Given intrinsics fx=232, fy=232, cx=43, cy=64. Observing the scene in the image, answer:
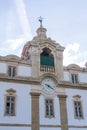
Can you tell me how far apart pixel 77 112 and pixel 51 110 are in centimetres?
315

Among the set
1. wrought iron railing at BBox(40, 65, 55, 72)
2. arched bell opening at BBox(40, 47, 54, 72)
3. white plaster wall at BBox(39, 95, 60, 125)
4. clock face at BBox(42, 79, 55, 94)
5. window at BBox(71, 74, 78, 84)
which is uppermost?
arched bell opening at BBox(40, 47, 54, 72)

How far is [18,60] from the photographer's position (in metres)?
25.3

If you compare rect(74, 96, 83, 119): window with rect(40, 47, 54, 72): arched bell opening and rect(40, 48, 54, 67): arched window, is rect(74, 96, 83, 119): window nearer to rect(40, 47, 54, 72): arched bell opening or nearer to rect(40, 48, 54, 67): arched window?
rect(40, 47, 54, 72): arched bell opening

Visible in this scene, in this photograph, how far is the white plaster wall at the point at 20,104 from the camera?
73.6ft

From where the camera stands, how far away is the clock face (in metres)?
25.2

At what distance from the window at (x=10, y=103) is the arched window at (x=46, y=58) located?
17.5 ft

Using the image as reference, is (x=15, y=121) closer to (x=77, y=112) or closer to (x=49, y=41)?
(x=77, y=112)

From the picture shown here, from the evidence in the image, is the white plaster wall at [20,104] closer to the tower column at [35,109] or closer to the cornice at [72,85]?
the tower column at [35,109]

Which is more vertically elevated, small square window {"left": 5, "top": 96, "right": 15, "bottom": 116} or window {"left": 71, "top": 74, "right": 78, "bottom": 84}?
window {"left": 71, "top": 74, "right": 78, "bottom": 84}

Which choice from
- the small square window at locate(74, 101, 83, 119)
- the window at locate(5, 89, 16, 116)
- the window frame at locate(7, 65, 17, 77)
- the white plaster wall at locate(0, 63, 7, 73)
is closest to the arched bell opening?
the window frame at locate(7, 65, 17, 77)

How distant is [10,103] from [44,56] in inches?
281

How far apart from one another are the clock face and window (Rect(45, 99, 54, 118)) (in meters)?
0.99

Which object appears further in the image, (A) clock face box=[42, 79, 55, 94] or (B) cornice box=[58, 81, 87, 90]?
(B) cornice box=[58, 81, 87, 90]

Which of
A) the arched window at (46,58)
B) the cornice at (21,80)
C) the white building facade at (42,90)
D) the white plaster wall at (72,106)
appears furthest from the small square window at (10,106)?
the white plaster wall at (72,106)
